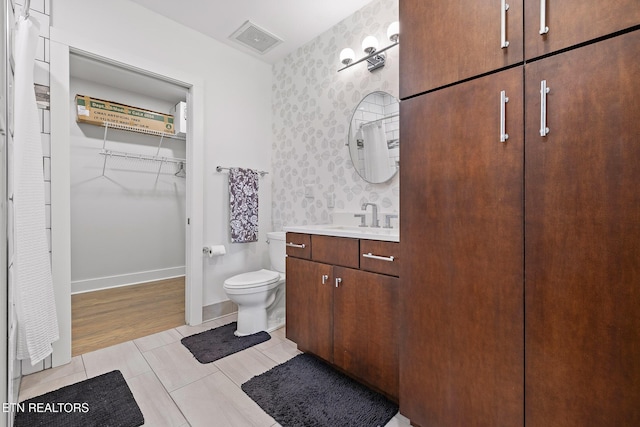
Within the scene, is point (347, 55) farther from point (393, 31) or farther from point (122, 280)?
point (122, 280)

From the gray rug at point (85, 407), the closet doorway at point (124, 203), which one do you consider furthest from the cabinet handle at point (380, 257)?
the closet doorway at point (124, 203)

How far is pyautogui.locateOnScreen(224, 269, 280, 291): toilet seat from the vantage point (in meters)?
2.21

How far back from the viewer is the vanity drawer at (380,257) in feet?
4.69

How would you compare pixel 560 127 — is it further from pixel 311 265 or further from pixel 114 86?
pixel 114 86

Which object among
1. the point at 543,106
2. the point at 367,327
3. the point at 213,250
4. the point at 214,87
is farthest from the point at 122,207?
the point at 543,106

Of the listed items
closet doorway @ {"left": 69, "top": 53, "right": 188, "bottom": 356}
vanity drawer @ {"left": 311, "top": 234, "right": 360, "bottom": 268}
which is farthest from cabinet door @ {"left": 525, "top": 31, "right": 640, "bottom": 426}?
closet doorway @ {"left": 69, "top": 53, "right": 188, "bottom": 356}

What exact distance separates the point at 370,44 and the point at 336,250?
151 centimetres

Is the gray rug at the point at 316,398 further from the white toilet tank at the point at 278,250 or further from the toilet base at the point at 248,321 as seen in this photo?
the white toilet tank at the point at 278,250

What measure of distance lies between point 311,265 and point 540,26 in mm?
1515

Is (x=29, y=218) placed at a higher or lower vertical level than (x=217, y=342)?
higher

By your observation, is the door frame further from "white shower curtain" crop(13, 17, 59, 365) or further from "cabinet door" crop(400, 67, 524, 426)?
"cabinet door" crop(400, 67, 524, 426)

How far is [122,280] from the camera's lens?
3660 millimetres

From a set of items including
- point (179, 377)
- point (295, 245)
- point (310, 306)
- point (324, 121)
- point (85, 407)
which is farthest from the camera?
point (324, 121)

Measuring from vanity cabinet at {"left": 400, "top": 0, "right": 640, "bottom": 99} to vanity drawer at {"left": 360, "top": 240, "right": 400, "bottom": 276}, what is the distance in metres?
0.71
